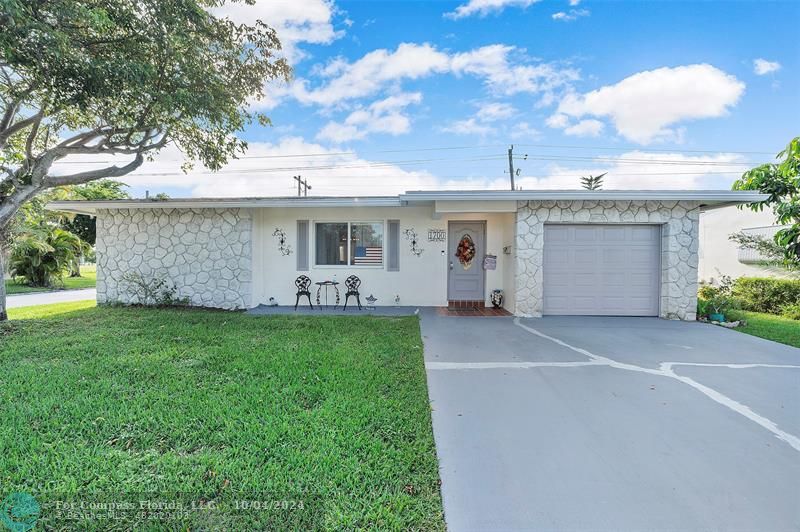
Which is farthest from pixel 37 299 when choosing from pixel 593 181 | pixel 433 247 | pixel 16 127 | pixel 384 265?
pixel 593 181

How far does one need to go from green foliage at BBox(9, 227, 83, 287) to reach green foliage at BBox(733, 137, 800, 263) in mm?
21347

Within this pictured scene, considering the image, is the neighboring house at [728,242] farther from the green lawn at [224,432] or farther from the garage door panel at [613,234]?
the green lawn at [224,432]

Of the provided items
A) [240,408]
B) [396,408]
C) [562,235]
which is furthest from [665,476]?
[562,235]

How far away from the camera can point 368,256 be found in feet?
29.8

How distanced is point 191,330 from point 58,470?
4.15m

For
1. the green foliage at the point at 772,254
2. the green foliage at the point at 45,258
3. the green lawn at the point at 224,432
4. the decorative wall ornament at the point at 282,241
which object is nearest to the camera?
the green lawn at the point at 224,432

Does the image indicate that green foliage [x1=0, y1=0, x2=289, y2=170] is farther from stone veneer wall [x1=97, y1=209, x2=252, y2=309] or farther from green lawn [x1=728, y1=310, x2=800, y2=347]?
green lawn [x1=728, y1=310, x2=800, y2=347]

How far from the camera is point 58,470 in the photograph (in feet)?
7.26

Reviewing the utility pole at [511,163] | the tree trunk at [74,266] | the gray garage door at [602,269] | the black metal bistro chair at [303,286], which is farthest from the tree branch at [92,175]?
the utility pole at [511,163]

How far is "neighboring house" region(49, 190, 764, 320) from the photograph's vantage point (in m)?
7.68

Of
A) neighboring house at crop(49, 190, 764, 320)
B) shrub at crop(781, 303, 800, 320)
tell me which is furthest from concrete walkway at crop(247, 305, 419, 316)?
shrub at crop(781, 303, 800, 320)

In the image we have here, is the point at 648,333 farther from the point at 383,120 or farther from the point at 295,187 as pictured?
the point at 295,187

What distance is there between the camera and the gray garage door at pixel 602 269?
7902 millimetres

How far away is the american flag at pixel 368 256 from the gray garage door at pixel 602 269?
4.08 meters
